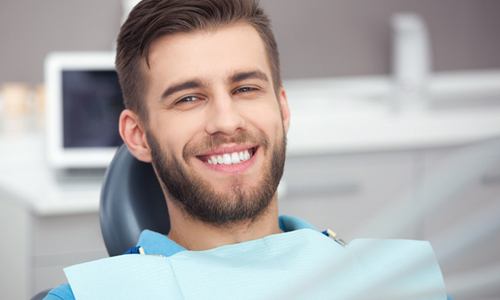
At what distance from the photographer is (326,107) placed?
3127mm

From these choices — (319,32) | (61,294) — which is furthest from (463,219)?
(319,32)

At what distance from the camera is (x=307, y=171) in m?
2.71

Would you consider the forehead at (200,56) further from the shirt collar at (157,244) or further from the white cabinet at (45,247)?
the white cabinet at (45,247)

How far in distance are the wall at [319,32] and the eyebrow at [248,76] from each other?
1724 millimetres

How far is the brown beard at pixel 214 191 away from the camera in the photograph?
1.29 m

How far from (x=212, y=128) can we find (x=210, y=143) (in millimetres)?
25

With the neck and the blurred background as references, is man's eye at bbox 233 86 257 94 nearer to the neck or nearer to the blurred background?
the neck

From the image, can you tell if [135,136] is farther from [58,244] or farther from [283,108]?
[58,244]

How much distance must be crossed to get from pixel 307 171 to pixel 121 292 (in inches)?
63.9

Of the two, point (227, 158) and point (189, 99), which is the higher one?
point (189, 99)

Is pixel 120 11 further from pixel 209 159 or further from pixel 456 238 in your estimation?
pixel 456 238

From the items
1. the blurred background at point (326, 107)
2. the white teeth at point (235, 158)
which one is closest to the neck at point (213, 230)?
the white teeth at point (235, 158)

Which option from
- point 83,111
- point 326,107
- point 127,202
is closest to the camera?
point 127,202

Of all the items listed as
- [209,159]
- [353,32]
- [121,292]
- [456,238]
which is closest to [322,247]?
[209,159]
